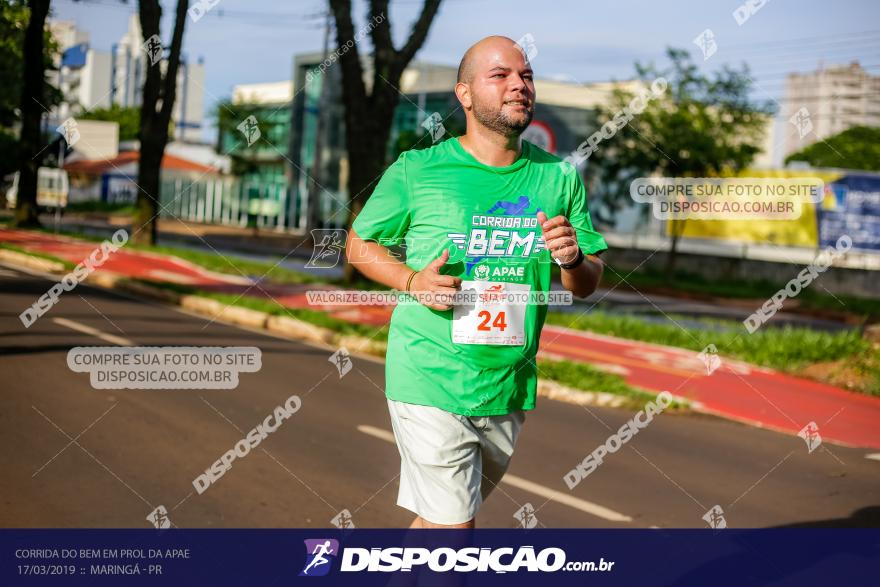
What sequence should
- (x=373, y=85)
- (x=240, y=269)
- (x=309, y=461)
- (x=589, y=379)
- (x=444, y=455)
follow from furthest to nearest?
1. (x=240, y=269)
2. (x=373, y=85)
3. (x=589, y=379)
4. (x=309, y=461)
5. (x=444, y=455)

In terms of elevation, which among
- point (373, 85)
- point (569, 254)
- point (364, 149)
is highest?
point (373, 85)

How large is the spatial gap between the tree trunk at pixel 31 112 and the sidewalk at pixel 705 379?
394 mm

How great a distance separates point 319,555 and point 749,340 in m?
10.4

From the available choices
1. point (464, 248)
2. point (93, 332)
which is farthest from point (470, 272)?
point (93, 332)

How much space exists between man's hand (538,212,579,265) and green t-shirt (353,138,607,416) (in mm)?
167

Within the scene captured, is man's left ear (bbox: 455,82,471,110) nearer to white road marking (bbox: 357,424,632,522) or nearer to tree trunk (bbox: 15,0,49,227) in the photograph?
white road marking (bbox: 357,424,632,522)

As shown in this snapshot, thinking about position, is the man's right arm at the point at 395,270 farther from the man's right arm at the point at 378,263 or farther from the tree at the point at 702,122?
the tree at the point at 702,122

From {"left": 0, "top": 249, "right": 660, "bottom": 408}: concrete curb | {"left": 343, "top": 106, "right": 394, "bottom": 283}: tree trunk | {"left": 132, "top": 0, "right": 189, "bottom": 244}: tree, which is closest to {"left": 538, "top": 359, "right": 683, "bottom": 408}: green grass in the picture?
{"left": 0, "top": 249, "right": 660, "bottom": 408}: concrete curb

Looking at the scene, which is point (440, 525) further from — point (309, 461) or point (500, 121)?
point (309, 461)

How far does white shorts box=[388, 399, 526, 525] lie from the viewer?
10.7 ft

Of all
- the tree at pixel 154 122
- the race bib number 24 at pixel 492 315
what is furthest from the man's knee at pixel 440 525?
the tree at pixel 154 122

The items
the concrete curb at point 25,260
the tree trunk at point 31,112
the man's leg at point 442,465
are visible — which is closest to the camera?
the man's leg at point 442,465

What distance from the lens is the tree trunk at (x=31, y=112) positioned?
7215mm

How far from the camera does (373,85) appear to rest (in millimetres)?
17109
